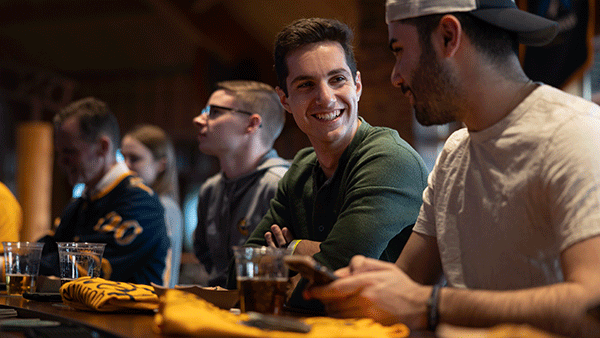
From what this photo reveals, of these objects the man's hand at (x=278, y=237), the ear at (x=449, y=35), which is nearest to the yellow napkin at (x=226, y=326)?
the ear at (x=449, y=35)

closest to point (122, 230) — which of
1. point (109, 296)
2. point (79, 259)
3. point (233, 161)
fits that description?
point (233, 161)

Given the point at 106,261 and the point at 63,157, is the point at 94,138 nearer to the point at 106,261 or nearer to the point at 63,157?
the point at 63,157

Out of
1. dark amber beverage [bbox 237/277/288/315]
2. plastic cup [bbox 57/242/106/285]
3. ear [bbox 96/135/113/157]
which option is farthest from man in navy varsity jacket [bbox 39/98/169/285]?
dark amber beverage [bbox 237/277/288/315]

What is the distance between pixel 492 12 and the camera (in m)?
1.28

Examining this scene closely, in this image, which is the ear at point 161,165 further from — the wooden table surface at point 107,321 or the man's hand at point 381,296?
the man's hand at point 381,296

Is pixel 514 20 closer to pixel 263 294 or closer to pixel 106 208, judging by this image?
pixel 263 294

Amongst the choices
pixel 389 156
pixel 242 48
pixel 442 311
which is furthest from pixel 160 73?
pixel 442 311

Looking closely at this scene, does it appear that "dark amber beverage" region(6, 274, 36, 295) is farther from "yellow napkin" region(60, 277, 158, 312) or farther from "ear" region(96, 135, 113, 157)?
"ear" region(96, 135, 113, 157)

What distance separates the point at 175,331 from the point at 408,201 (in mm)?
912

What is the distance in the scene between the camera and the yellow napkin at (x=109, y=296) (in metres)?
1.38

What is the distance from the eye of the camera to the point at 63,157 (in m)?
3.30

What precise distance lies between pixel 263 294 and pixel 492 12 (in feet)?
2.54

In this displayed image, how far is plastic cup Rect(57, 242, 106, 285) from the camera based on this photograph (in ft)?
5.58

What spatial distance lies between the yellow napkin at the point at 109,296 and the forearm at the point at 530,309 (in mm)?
710
